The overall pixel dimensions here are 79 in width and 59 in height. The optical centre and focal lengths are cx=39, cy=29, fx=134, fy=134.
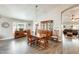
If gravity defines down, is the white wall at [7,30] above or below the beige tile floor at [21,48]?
above

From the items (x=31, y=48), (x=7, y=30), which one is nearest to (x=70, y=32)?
(x=31, y=48)

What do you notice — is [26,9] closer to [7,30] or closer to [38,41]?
[7,30]

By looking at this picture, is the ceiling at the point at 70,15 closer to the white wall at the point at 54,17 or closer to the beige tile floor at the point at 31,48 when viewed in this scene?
the white wall at the point at 54,17

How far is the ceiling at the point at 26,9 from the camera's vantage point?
2.74 meters

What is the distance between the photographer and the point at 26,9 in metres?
2.75

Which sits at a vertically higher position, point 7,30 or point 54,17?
point 54,17

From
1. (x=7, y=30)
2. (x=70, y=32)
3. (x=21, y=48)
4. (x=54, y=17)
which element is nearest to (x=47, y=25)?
(x=54, y=17)

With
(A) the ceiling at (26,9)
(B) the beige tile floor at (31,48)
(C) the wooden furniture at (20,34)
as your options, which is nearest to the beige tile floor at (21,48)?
(B) the beige tile floor at (31,48)

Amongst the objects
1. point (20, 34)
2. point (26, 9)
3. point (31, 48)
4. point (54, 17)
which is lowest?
point (31, 48)

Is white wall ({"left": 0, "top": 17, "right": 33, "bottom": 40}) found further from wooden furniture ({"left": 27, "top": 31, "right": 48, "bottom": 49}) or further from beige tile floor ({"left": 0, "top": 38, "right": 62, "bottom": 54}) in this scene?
wooden furniture ({"left": 27, "top": 31, "right": 48, "bottom": 49})

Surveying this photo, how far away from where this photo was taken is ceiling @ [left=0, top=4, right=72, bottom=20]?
8.99ft
